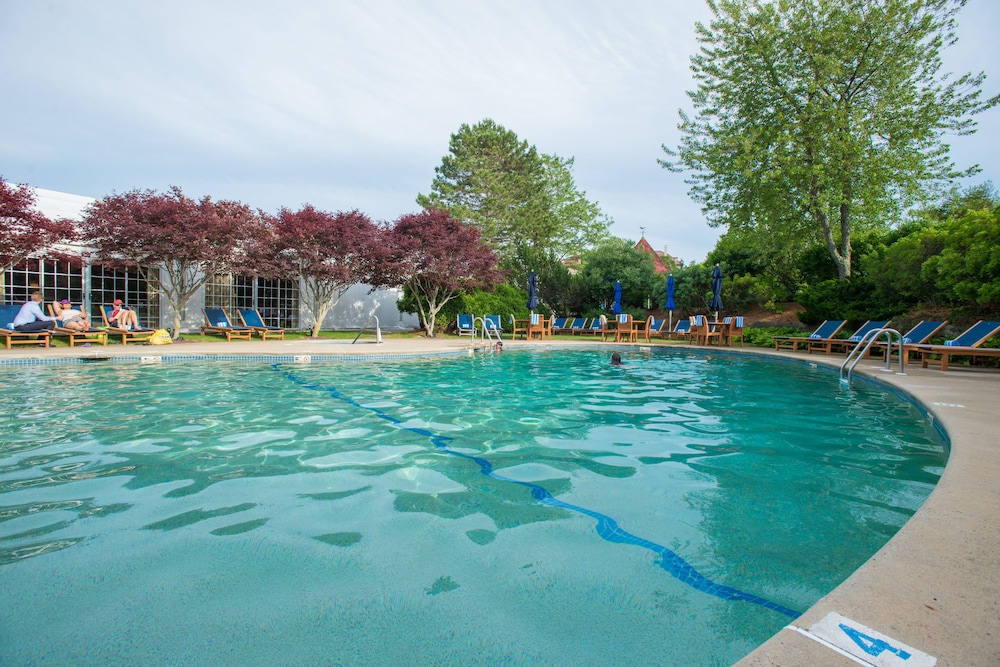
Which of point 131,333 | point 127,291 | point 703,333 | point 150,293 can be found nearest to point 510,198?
point 703,333

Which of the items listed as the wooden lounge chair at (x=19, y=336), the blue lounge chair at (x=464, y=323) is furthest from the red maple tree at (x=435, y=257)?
the wooden lounge chair at (x=19, y=336)

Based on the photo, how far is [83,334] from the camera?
444 inches

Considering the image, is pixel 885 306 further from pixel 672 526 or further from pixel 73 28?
pixel 73 28

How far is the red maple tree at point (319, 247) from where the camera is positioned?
1445 cm

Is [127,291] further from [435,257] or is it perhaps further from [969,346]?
[969,346]

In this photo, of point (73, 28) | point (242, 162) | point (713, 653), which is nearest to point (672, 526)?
point (713, 653)

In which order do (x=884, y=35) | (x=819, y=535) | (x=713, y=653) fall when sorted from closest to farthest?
(x=713, y=653)
(x=819, y=535)
(x=884, y=35)

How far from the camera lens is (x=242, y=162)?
20266 mm

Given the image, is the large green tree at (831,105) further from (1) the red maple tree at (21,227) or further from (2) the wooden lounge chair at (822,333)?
(1) the red maple tree at (21,227)

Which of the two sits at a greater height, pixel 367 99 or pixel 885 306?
pixel 367 99

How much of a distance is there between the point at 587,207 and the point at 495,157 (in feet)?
20.9

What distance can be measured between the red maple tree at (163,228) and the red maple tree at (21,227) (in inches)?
26.6

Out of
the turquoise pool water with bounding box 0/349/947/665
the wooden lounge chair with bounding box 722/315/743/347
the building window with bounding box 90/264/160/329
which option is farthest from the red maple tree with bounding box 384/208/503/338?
the turquoise pool water with bounding box 0/349/947/665

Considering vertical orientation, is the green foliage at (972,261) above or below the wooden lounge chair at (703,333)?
above
